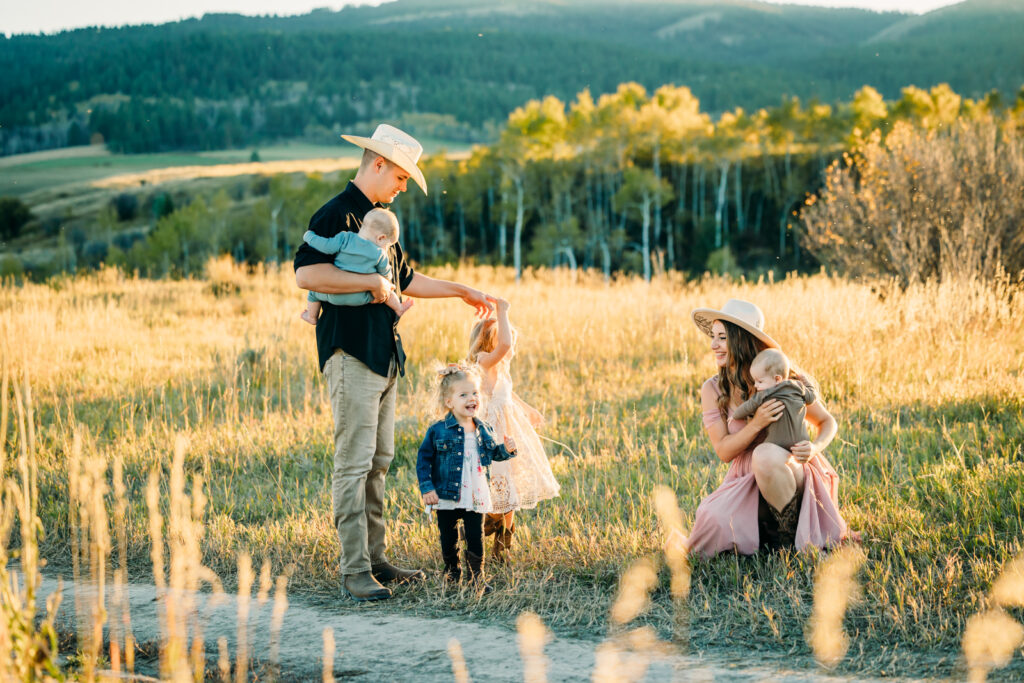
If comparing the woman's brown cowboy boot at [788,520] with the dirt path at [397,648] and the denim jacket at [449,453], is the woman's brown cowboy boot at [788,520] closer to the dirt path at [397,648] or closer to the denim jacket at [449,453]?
the dirt path at [397,648]

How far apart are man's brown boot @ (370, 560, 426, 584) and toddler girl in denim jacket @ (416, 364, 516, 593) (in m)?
0.44

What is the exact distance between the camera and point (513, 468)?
4.88m

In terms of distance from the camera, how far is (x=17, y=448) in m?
7.64

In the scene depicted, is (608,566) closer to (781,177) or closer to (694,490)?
(694,490)

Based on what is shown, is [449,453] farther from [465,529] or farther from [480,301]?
[480,301]

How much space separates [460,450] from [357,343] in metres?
0.77

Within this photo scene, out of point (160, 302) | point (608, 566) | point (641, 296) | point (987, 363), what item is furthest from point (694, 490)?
point (160, 302)

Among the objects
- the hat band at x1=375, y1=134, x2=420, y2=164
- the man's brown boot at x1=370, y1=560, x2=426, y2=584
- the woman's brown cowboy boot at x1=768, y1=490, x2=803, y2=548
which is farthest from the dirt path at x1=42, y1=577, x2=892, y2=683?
the hat band at x1=375, y1=134, x2=420, y2=164

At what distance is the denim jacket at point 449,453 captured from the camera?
4559 millimetres

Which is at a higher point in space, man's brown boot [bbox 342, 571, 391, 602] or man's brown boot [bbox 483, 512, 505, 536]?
man's brown boot [bbox 483, 512, 505, 536]

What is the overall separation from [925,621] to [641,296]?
35.1 feet

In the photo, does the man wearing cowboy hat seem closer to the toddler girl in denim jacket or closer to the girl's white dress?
the toddler girl in denim jacket

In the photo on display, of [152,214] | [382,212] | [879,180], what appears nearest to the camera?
[382,212]

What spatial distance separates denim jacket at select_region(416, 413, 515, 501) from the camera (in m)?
4.56
